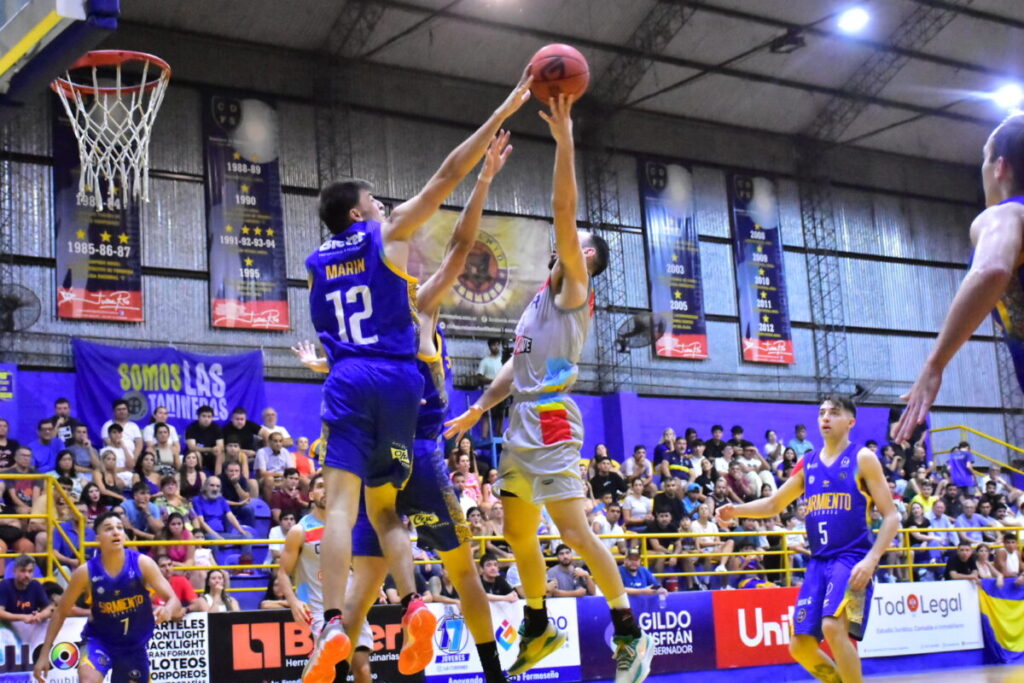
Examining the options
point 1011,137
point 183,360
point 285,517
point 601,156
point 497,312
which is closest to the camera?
point 1011,137

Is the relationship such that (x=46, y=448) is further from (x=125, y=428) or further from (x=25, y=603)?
(x=25, y=603)

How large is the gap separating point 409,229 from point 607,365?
58.9 ft

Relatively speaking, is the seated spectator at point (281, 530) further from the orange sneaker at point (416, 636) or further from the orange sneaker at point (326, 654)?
the orange sneaker at point (326, 654)

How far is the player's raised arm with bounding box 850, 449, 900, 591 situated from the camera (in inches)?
270

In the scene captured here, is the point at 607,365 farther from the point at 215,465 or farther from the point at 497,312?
the point at 215,465

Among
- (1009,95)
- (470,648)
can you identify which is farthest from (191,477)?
(1009,95)

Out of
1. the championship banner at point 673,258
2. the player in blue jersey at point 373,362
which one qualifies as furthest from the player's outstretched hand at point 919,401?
the championship banner at point 673,258

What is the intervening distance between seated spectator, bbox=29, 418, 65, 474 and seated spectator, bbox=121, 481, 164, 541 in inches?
82.8

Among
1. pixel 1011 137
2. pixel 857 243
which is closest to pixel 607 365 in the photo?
pixel 857 243

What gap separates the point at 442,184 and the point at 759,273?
21112 millimetres

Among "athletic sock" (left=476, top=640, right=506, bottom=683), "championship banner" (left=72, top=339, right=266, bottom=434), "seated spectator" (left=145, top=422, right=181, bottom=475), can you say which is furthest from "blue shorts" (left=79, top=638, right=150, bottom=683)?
"championship banner" (left=72, top=339, right=266, bottom=434)

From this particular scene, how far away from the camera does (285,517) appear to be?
1292cm

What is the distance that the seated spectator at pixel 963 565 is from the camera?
52.7 feet

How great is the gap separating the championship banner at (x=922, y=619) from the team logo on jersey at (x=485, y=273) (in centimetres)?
924
